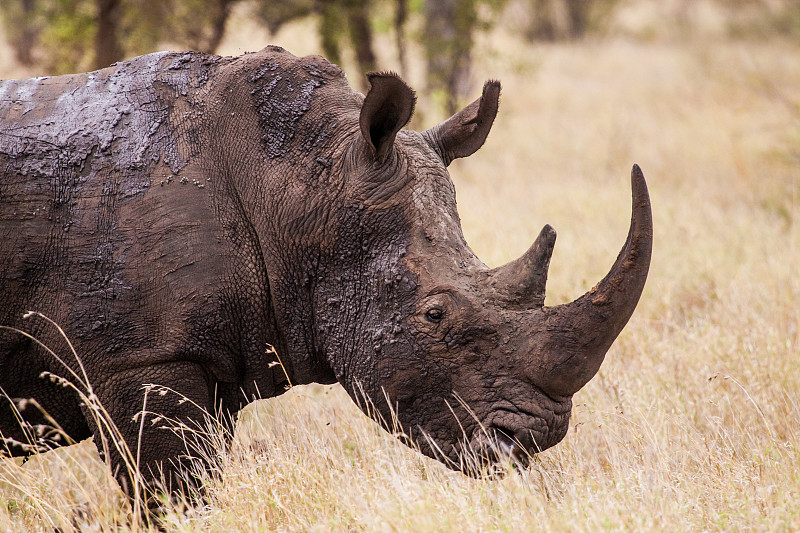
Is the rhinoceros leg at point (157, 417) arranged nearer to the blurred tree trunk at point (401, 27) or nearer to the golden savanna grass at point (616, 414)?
the golden savanna grass at point (616, 414)

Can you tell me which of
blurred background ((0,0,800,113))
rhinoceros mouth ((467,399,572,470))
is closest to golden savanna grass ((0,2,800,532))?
rhinoceros mouth ((467,399,572,470))

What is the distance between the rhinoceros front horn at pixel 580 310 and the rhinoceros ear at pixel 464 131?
0.85 m

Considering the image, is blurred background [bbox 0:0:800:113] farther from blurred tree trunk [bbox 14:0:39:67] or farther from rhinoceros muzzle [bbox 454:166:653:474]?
rhinoceros muzzle [bbox 454:166:653:474]

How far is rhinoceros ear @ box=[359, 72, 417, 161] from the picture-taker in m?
3.50

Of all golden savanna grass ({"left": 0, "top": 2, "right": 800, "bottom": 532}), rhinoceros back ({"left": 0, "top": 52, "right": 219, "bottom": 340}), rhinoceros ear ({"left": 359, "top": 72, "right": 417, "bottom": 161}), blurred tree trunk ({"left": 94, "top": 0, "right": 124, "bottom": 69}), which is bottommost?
golden savanna grass ({"left": 0, "top": 2, "right": 800, "bottom": 532})

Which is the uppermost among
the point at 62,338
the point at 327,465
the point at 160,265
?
the point at 160,265

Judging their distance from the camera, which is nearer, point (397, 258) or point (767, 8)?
point (397, 258)

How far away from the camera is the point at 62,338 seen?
3.60 metres

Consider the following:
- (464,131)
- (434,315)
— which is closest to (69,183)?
(434,315)

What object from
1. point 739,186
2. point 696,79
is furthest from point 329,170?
point 696,79

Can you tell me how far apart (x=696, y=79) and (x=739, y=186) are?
7.94m

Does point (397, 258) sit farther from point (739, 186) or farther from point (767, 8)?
point (767, 8)

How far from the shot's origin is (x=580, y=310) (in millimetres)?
3438

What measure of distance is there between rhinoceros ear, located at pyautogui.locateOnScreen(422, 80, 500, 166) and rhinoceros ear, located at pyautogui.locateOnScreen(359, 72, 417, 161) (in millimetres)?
508
